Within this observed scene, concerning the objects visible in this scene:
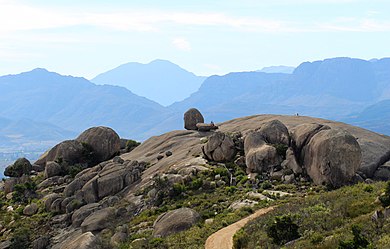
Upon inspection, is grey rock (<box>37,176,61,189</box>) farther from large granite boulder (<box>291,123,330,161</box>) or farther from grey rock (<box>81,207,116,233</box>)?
large granite boulder (<box>291,123,330,161</box>)

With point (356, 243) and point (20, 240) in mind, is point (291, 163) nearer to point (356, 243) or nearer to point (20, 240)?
point (356, 243)

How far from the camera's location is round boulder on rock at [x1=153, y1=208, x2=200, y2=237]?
49.3m

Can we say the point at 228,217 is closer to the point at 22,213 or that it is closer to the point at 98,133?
the point at 22,213

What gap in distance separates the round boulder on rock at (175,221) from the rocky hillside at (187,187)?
12 centimetres

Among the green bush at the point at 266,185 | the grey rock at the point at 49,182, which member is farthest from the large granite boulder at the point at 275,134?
the grey rock at the point at 49,182

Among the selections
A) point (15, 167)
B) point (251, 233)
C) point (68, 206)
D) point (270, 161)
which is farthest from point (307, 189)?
point (15, 167)

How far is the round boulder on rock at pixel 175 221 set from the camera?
1940 inches

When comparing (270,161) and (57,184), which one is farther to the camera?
(57,184)

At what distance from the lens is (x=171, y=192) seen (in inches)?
2410

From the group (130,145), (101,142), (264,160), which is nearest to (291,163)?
(264,160)

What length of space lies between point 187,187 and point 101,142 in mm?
36203

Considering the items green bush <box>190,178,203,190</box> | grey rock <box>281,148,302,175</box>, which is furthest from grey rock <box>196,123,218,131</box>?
green bush <box>190,178,203,190</box>

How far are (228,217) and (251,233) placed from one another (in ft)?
31.2

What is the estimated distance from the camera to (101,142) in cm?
9262
